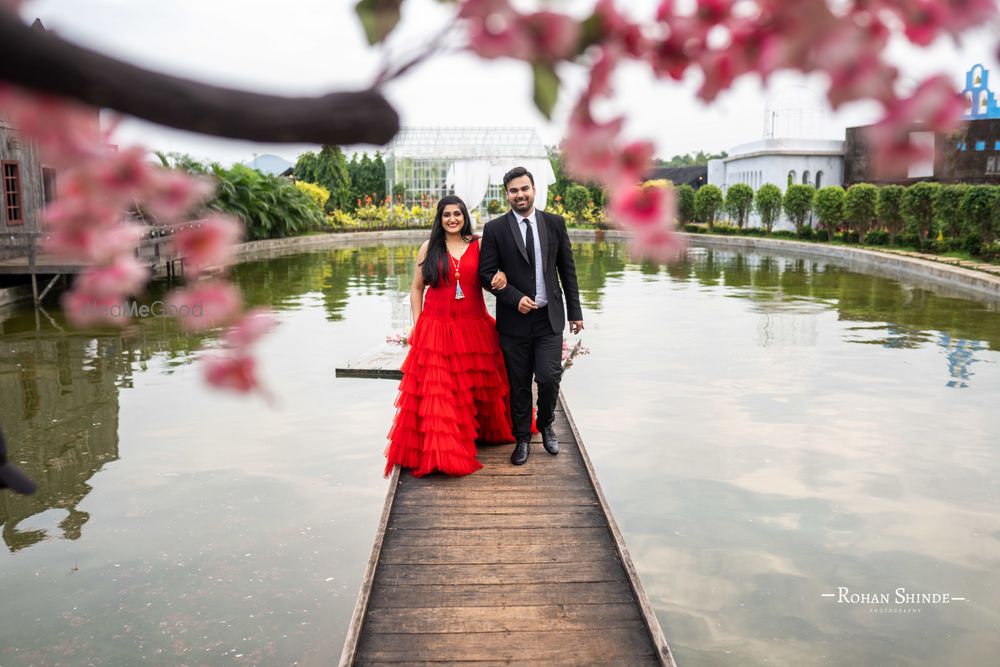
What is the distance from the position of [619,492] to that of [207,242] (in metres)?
4.69

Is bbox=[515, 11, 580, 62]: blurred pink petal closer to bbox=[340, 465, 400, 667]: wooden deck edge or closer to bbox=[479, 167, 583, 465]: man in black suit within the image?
bbox=[340, 465, 400, 667]: wooden deck edge

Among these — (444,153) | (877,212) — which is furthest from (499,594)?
(444,153)

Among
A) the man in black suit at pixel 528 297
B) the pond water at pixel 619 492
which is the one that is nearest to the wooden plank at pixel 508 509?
the pond water at pixel 619 492

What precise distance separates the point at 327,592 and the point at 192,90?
3662 millimetres

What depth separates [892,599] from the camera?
4.05 m

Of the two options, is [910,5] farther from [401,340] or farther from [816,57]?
[401,340]

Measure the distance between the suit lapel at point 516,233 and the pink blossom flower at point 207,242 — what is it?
11.6 ft

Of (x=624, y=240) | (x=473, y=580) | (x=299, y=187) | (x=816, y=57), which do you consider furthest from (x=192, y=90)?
(x=299, y=187)

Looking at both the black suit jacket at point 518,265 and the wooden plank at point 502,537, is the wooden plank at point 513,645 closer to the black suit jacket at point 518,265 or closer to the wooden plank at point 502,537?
the wooden plank at point 502,537

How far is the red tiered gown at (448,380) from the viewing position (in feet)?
14.9

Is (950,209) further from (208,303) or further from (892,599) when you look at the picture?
(208,303)

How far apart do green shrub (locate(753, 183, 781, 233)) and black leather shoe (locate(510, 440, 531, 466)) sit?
26878 mm

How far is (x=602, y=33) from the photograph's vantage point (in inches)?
34.3

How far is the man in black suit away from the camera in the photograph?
458 cm
